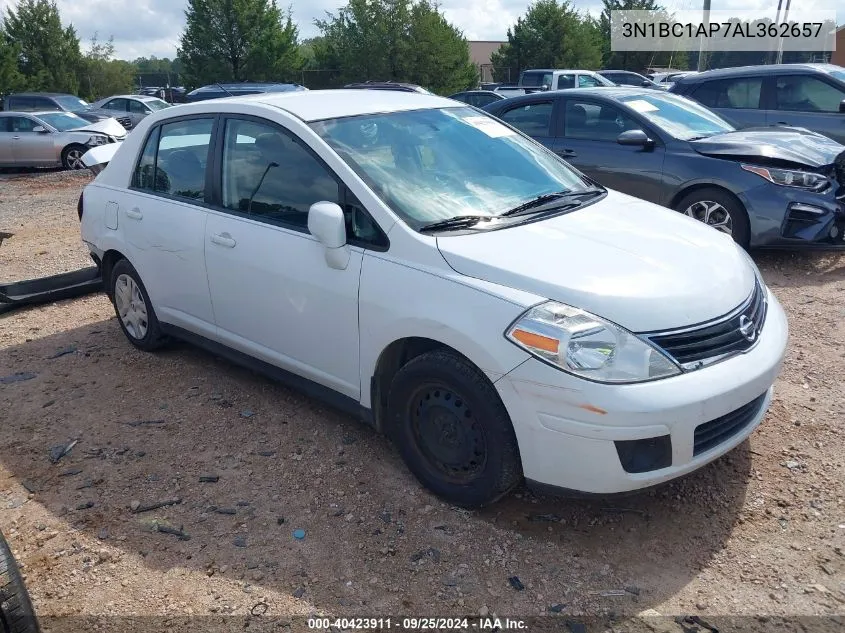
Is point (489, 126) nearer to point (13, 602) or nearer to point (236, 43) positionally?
point (13, 602)

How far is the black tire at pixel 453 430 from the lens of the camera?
9.92 feet

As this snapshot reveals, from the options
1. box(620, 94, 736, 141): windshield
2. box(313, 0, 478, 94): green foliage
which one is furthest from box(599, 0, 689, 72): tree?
box(620, 94, 736, 141): windshield

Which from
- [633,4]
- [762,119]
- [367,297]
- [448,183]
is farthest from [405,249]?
[633,4]

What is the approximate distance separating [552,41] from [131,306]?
1441 inches

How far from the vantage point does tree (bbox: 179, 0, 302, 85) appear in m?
35.6

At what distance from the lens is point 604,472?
286 cm

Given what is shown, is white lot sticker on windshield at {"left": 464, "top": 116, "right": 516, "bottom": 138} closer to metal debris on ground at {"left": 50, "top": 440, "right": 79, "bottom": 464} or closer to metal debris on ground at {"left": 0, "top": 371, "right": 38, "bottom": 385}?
metal debris on ground at {"left": 50, "top": 440, "right": 79, "bottom": 464}

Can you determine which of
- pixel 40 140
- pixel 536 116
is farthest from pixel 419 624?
pixel 40 140

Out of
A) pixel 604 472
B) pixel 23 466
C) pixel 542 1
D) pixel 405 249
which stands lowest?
pixel 23 466

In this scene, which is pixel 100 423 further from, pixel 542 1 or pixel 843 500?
pixel 542 1

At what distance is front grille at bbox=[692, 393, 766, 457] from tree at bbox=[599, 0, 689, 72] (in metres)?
39.0

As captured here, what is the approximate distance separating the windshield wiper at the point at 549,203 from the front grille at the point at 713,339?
1.03 meters

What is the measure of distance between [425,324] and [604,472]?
0.92 meters

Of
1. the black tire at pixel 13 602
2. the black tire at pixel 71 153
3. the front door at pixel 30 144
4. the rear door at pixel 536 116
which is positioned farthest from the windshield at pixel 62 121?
the black tire at pixel 13 602
